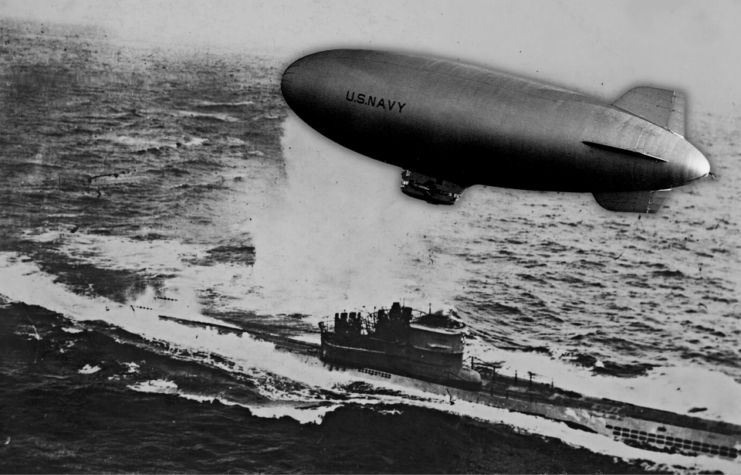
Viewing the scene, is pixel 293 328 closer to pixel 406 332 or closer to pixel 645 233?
pixel 406 332

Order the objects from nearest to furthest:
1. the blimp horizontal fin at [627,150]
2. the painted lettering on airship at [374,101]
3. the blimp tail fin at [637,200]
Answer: the blimp horizontal fin at [627,150] < the blimp tail fin at [637,200] < the painted lettering on airship at [374,101]

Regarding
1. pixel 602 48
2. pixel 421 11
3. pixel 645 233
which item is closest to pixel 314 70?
pixel 421 11

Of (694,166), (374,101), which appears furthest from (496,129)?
(694,166)

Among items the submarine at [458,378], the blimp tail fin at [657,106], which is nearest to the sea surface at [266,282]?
the submarine at [458,378]

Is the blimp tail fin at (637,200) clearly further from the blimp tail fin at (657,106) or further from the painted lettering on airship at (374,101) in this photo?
the painted lettering on airship at (374,101)

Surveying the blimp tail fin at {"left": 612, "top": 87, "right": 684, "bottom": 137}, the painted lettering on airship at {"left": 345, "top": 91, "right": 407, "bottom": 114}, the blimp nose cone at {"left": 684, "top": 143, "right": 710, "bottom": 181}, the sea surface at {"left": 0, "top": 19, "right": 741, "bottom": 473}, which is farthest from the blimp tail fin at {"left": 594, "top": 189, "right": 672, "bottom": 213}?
the sea surface at {"left": 0, "top": 19, "right": 741, "bottom": 473}

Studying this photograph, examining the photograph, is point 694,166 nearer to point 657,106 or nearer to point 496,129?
point 657,106

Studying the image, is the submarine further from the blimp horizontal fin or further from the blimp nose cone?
the blimp nose cone
